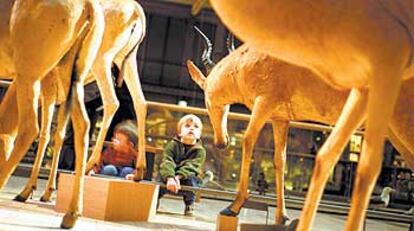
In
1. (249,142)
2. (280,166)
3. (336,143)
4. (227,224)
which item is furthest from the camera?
(280,166)

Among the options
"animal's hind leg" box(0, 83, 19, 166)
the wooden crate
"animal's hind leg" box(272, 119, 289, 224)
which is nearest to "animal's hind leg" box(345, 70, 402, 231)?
"animal's hind leg" box(0, 83, 19, 166)

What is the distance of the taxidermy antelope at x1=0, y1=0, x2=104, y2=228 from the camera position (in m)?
2.86

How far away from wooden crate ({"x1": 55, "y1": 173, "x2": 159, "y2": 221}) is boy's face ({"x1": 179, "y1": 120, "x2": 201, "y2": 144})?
0.86m

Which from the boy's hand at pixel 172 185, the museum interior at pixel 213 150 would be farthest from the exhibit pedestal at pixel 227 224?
the boy's hand at pixel 172 185

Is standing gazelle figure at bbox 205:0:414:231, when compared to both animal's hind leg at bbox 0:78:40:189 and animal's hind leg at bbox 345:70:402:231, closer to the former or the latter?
animal's hind leg at bbox 345:70:402:231

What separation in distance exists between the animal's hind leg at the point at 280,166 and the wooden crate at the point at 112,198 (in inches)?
35.1

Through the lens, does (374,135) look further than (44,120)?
No

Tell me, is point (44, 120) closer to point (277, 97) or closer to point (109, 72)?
point (109, 72)

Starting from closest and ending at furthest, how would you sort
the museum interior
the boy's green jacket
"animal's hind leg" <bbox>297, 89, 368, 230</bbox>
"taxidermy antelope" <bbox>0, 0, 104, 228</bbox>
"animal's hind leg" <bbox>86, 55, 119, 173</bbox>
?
"animal's hind leg" <bbox>297, 89, 368, 230</bbox>, "taxidermy antelope" <bbox>0, 0, 104, 228</bbox>, "animal's hind leg" <bbox>86, 55, 119, 173</bbox>, the boy's green jacket, the museum interior

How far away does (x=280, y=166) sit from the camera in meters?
4.46

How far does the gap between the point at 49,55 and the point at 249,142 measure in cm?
172

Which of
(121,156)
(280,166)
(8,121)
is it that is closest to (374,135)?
(8,121)

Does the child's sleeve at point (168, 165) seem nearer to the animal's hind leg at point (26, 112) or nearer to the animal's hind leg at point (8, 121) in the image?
the animal's hind leg at point (8, 121)

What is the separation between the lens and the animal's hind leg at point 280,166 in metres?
4.35
